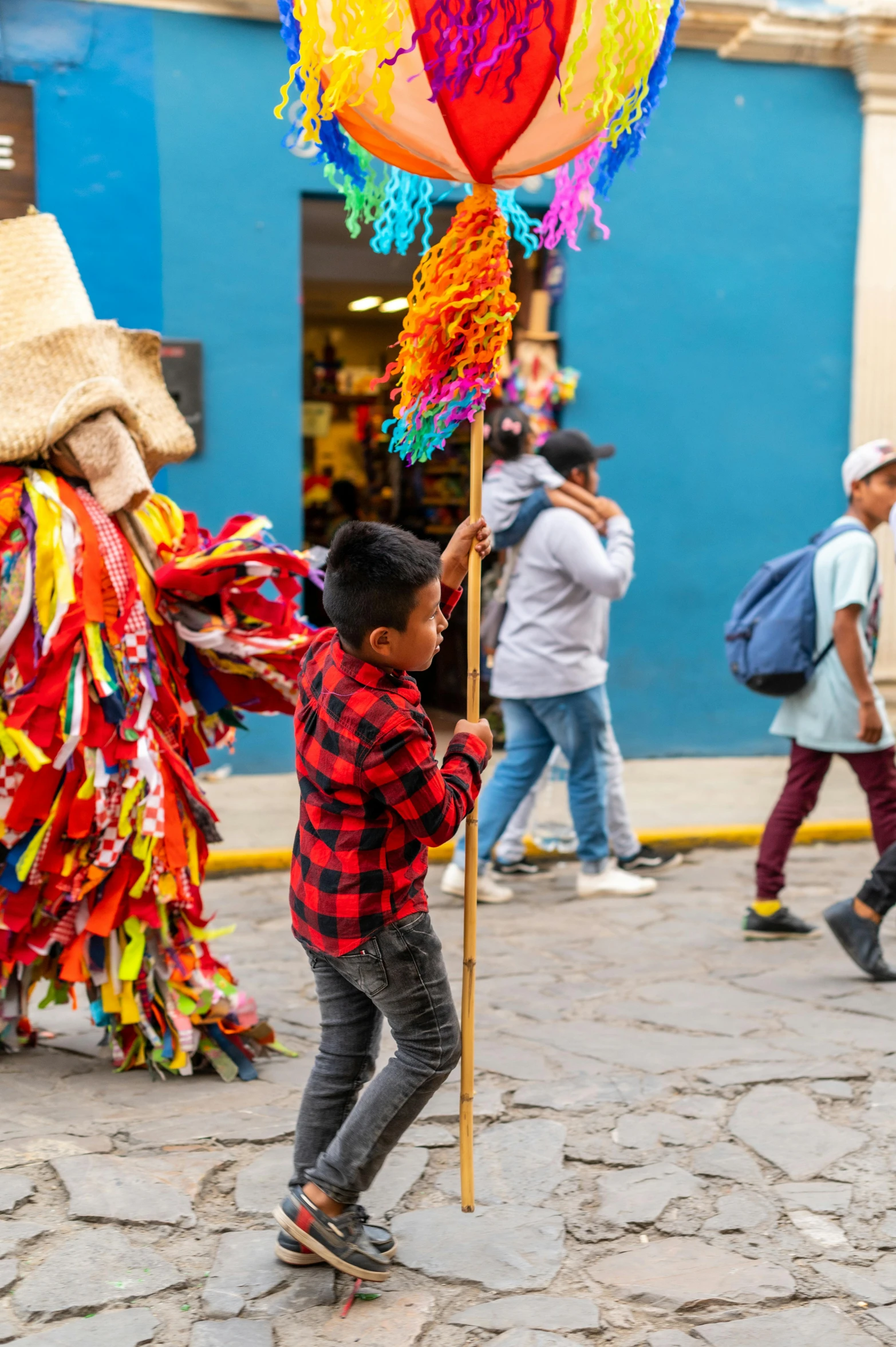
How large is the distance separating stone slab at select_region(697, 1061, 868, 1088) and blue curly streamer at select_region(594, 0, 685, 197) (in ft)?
7.61

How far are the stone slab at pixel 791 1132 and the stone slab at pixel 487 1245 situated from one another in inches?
25.3

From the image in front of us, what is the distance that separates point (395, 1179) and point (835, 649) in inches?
105

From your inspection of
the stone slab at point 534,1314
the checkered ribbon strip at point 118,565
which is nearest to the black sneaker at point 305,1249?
the stone slab at point 534,1314

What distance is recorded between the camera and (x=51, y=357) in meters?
3.75

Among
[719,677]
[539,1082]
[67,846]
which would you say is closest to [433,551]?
[67,846]

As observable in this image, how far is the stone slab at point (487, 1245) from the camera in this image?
2896 mm

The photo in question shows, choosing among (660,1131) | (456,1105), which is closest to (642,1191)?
(660,1131)

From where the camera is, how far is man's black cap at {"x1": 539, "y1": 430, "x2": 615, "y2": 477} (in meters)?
5.93

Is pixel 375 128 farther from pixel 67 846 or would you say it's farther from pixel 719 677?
pixel 719 677

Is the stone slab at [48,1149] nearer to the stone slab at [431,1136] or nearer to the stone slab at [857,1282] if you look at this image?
the stone slab at [431,1136]

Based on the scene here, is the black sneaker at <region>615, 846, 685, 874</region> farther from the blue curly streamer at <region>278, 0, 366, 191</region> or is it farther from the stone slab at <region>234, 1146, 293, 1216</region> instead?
the blue curly streamer at <region>278, 0, 366, 191</region>

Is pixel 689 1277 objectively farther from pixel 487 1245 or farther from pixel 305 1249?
pixel 305 1249

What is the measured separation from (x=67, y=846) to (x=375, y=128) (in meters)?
1.95

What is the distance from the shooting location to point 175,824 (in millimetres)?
3793
